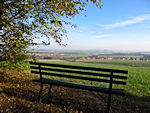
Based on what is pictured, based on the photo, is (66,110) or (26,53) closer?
(66,110)

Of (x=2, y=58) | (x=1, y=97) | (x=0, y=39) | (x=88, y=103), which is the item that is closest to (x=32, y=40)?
(x=0, y=39)

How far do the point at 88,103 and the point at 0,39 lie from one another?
4.31 m

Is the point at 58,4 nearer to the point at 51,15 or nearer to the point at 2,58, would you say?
the point at 51,15

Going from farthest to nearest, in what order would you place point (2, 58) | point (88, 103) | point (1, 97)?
1. point (2, 58)
2. point (88, 103)
3. point (1, 97)

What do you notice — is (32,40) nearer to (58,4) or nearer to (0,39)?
(0,39)

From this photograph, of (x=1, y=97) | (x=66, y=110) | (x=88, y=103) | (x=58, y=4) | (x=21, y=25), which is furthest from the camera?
(x=58, y=4)

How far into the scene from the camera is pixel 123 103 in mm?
5695

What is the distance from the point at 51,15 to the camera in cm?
659

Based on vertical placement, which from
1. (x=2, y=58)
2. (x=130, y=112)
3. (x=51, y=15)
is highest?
(x=51, y=15)

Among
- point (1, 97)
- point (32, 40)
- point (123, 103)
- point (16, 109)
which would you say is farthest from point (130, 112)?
point (32, 40)

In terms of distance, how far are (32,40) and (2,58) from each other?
169cm

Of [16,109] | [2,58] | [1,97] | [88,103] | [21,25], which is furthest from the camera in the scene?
[2,58]

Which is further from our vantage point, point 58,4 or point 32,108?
point 58,4

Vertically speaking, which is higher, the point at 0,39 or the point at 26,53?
the point at 0,39
